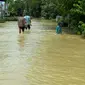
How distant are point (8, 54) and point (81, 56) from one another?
2.95m

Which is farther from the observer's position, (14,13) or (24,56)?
(14,13)

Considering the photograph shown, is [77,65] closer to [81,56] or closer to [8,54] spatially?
[81,56]

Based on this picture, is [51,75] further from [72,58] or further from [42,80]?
[72,58]

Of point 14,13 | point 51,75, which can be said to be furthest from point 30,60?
point 14,13

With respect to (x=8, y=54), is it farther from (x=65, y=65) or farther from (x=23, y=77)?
(x=23, y=77)

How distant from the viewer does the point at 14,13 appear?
3110 inches

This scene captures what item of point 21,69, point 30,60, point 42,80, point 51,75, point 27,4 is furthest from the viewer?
point 27,4

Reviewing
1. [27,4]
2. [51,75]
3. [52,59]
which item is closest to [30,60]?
[52,59]

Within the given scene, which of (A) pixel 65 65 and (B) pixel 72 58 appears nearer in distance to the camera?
(A) pixel 65 65

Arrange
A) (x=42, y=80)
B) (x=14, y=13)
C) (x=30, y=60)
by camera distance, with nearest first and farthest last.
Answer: (x=42, y=80)
(x=30, y=60)
(x=14, y=13)

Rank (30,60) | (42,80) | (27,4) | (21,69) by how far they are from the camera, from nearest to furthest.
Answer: (42,80)
(21,69)
(30,60)
(27,4)

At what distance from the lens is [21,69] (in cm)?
1108

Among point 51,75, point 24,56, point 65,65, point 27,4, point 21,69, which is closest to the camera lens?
point 51,75

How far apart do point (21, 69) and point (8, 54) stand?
3.68 meters
